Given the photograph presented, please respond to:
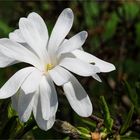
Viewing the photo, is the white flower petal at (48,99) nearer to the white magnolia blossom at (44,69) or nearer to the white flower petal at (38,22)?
the white magnolia blossom at (44,69)

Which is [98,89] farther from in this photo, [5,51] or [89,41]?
[5,51]

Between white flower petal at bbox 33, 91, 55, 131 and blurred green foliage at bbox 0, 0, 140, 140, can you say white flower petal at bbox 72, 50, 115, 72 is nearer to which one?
white flower petal at bbox 33, 91, 55, 131

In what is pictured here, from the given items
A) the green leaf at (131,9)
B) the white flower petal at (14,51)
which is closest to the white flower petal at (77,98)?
the white flower petal at (14,51)

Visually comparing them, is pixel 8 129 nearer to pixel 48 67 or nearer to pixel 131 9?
pixel 48 67

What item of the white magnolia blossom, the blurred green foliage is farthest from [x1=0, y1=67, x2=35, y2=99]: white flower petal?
the blurred green foliage

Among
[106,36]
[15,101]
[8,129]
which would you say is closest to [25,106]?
[15,101]
